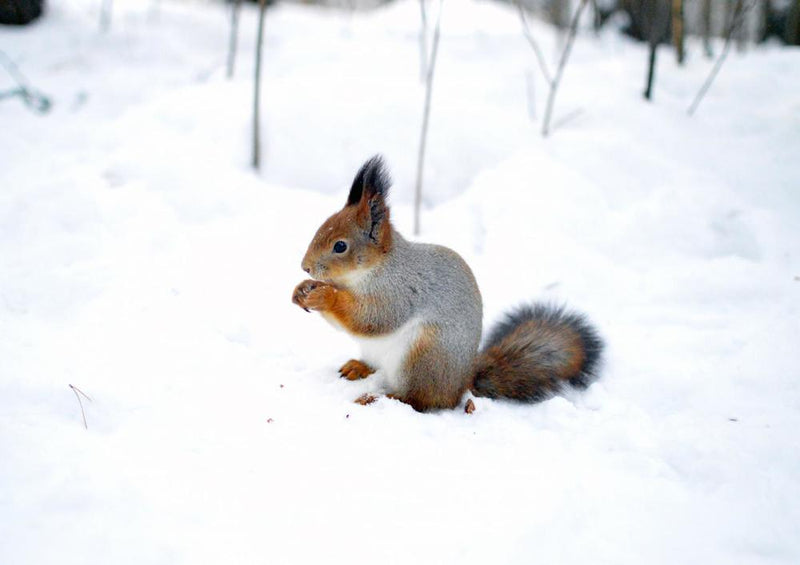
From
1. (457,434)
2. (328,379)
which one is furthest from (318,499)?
(328,379)

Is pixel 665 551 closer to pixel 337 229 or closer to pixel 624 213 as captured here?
pixel 337 229

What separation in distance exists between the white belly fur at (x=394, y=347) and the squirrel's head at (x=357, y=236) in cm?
23

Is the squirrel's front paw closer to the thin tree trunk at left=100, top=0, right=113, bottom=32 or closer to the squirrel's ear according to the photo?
the squirrel's ear

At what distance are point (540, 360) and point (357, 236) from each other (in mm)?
826

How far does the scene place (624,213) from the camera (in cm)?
344

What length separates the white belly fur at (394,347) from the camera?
6.91 feet

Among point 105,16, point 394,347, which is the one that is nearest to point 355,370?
point 394,347

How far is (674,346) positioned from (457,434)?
1140mm

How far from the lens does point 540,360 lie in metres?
2.24

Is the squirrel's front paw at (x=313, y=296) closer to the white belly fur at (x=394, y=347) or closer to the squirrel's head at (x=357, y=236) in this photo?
the squirrel's head at (x=357, y=236)

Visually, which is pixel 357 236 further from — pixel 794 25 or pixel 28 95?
pixel 794 25

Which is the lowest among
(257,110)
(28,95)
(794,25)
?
(28,95)

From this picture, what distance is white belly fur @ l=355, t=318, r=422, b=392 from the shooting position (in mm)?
2107

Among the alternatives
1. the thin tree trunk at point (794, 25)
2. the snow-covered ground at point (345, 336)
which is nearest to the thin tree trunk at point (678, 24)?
the snow-covered ground at point (345, 336)
